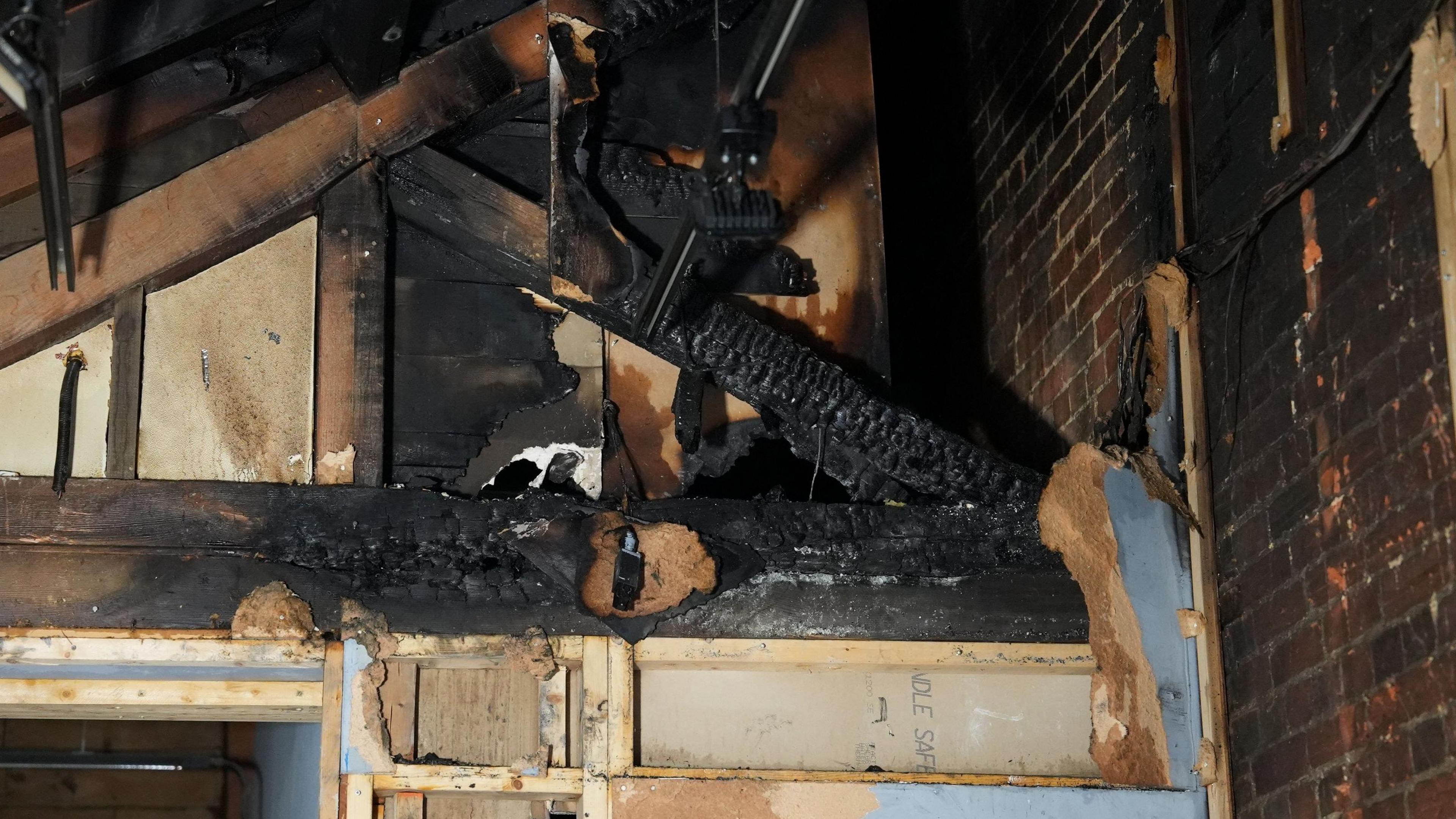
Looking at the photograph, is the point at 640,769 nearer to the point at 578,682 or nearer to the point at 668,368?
the point at 578,682

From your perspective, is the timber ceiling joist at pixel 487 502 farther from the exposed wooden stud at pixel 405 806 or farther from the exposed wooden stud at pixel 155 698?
the exposed wooden stud at pixel 405 806

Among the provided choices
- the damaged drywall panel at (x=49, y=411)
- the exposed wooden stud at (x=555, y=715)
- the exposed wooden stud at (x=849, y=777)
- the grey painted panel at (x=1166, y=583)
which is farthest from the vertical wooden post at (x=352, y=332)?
the grey painted panel at (x=1166, y=583)

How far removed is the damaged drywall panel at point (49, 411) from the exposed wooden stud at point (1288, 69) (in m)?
3.18

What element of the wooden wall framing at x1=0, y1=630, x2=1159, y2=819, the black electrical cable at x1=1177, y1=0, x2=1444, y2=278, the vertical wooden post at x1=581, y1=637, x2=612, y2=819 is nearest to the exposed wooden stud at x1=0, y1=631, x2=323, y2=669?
the wooden wall framing at x1=0, y1=630, x2=1159, y2=819

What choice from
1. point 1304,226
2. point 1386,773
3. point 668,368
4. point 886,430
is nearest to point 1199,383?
point 1304,226

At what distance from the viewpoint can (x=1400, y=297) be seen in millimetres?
2912

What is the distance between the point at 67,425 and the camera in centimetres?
371

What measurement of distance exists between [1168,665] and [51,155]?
2955 millimetres

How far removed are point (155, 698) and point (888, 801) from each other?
1.99m

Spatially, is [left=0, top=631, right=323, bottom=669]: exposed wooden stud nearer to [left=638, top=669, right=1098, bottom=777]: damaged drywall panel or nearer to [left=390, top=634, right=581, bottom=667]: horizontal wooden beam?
[left=390, top=634, right=581, bottom=667]: horizontal wooden beam

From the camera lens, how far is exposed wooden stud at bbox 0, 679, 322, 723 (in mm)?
3695

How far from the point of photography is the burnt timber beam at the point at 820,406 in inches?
155

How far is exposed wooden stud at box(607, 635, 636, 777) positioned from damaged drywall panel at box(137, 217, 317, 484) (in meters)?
1.02

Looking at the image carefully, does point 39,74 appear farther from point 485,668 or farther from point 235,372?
point 485,668
